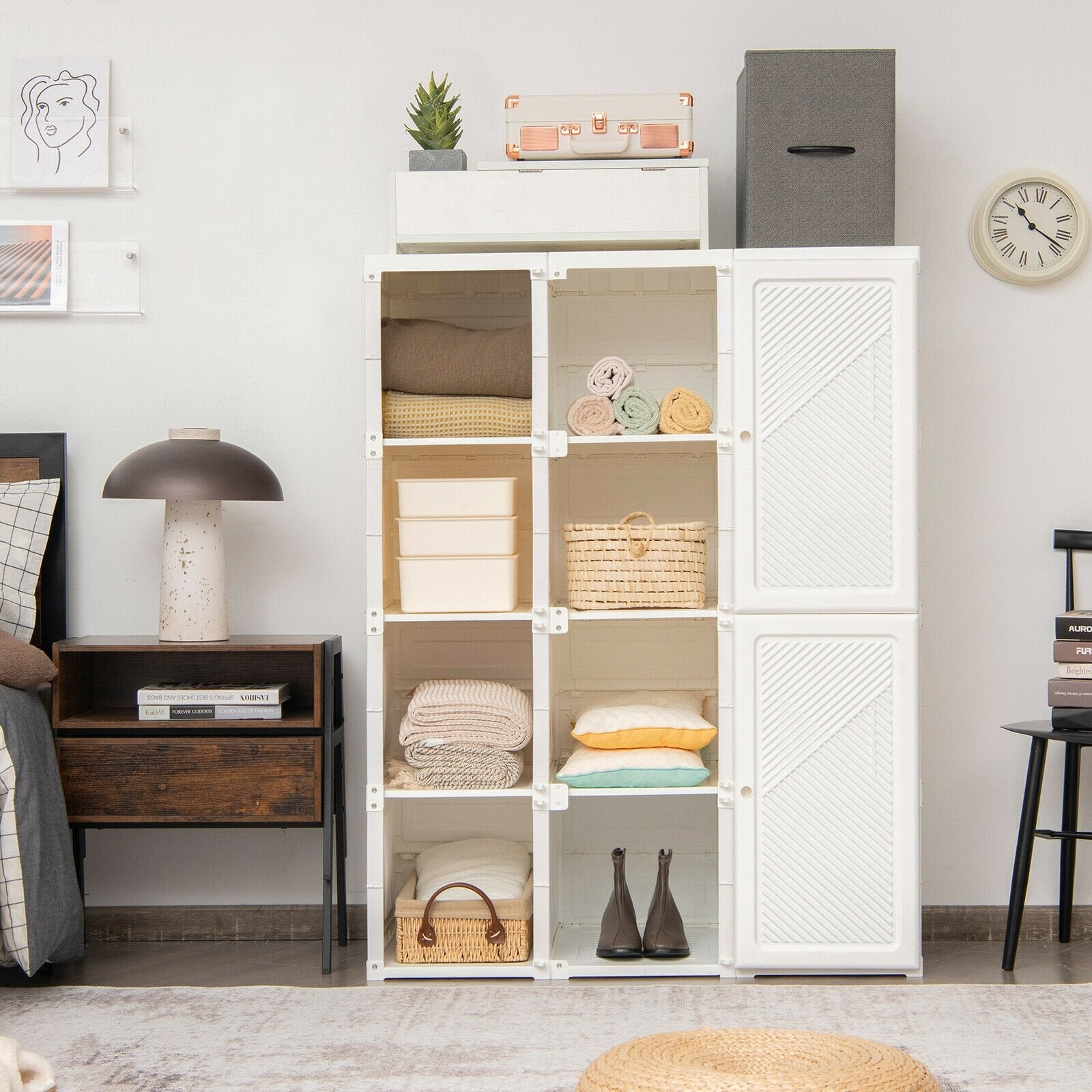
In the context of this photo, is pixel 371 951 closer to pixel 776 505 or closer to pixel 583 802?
pixel 583 802

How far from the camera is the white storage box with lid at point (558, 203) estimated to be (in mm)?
2699

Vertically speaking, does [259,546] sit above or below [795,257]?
below

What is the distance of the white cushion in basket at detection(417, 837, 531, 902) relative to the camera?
2.76 meters

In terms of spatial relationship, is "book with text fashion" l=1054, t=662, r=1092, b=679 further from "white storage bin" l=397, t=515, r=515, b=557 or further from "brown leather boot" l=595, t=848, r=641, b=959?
"white storage bin" l=397, t=515, r=515, b=557

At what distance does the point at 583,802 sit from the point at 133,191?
2.02m

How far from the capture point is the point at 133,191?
10.2 ft

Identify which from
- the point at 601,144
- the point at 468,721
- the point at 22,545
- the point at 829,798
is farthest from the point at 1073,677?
the point at 22,545

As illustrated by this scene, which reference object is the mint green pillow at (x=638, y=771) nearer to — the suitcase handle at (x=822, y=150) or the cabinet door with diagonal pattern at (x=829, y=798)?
the cabinet door with diagonal pattern at (x=829, y=798)

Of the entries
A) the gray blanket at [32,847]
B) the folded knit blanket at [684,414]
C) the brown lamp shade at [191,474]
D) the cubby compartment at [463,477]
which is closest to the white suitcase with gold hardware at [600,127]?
the folded knit blanket at [684,414]

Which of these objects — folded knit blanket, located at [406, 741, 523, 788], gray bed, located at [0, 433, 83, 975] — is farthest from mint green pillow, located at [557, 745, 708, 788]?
gray bed, located at [0, 433, 83, 975]

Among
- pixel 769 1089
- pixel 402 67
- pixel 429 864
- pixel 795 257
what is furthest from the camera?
pixel 402 67

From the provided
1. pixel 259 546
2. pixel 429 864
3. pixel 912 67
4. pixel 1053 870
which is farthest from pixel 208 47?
pixel 1053 870

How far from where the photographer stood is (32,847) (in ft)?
8.20

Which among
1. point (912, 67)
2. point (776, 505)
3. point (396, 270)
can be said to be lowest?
point (776, 505)
